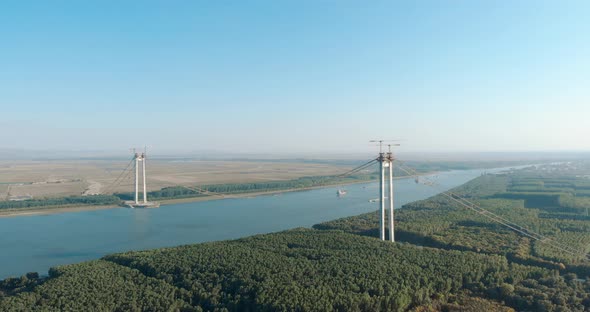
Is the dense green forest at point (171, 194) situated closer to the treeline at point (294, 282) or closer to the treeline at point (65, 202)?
the treeline at point (65, 202)

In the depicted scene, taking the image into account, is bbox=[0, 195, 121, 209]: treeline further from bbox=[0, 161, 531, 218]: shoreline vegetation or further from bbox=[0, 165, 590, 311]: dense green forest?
bbox=[0, 165, 590, 311]: dense green forest

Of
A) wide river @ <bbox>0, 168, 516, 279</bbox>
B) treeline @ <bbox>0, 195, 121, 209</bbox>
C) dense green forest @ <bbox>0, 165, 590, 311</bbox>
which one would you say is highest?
treeline @ <bbox>0, 195, 121, 209</bbox>

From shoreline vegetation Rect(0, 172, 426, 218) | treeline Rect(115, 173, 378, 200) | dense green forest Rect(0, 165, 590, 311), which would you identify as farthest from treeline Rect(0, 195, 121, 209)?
dense green forest Rect(0, 165, 590, 311)

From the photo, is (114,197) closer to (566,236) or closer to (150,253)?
(150,253)

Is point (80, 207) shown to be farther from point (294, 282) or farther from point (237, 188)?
point (294, 282)

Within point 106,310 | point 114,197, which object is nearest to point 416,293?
point 106,310

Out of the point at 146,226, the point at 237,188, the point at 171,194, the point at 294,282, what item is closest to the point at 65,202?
the point at 171,194
